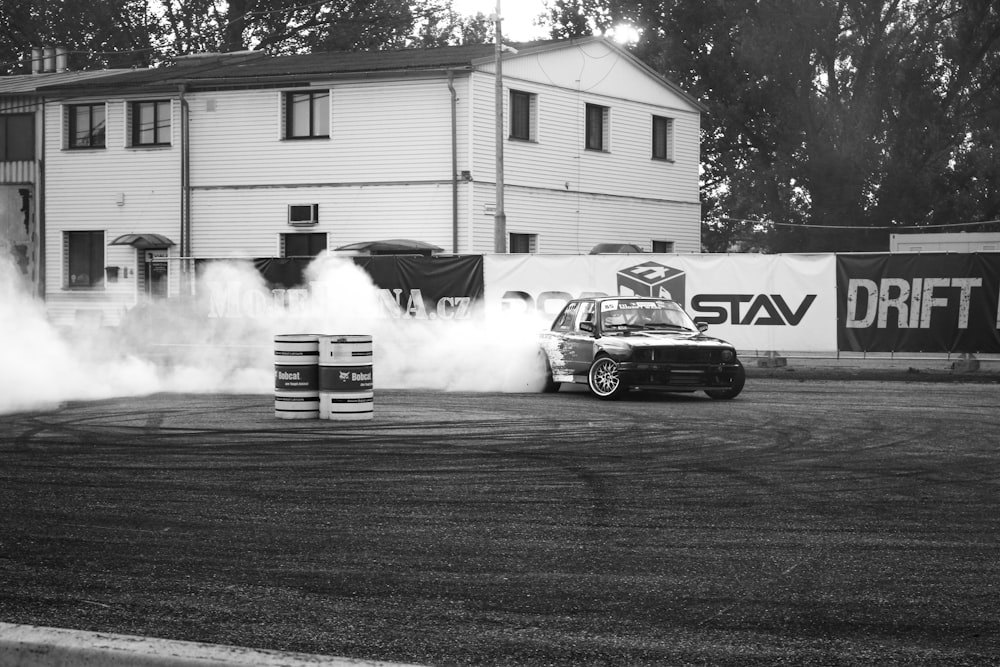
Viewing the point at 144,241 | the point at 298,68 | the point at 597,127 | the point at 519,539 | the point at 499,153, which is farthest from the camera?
the point at 597,127

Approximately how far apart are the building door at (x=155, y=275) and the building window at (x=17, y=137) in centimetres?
571

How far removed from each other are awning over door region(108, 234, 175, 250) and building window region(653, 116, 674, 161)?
1511 cm

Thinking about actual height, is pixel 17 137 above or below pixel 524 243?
above

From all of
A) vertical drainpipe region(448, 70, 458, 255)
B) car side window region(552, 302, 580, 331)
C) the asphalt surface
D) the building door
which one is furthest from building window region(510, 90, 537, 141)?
the asphalt surface

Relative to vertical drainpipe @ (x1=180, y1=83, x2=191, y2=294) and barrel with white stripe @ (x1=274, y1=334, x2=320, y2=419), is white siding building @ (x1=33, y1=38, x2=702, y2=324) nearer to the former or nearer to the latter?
vertical drainpipe @ (x1=180, y1=83, x2=191, y2=294)

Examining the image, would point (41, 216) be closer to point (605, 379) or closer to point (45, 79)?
point (45, 79)

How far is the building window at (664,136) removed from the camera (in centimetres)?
4172

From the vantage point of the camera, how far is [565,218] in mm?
38125

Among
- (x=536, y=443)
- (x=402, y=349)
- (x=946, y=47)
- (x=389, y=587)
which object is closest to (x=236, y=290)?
(x=402, y=349)

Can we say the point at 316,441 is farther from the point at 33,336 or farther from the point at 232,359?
the point at 232,359

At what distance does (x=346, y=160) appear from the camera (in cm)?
3662

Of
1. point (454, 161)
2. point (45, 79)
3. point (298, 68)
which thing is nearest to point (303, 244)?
point (298, 68)

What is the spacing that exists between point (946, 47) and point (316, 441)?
136 ft

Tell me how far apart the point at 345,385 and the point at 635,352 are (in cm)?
460
